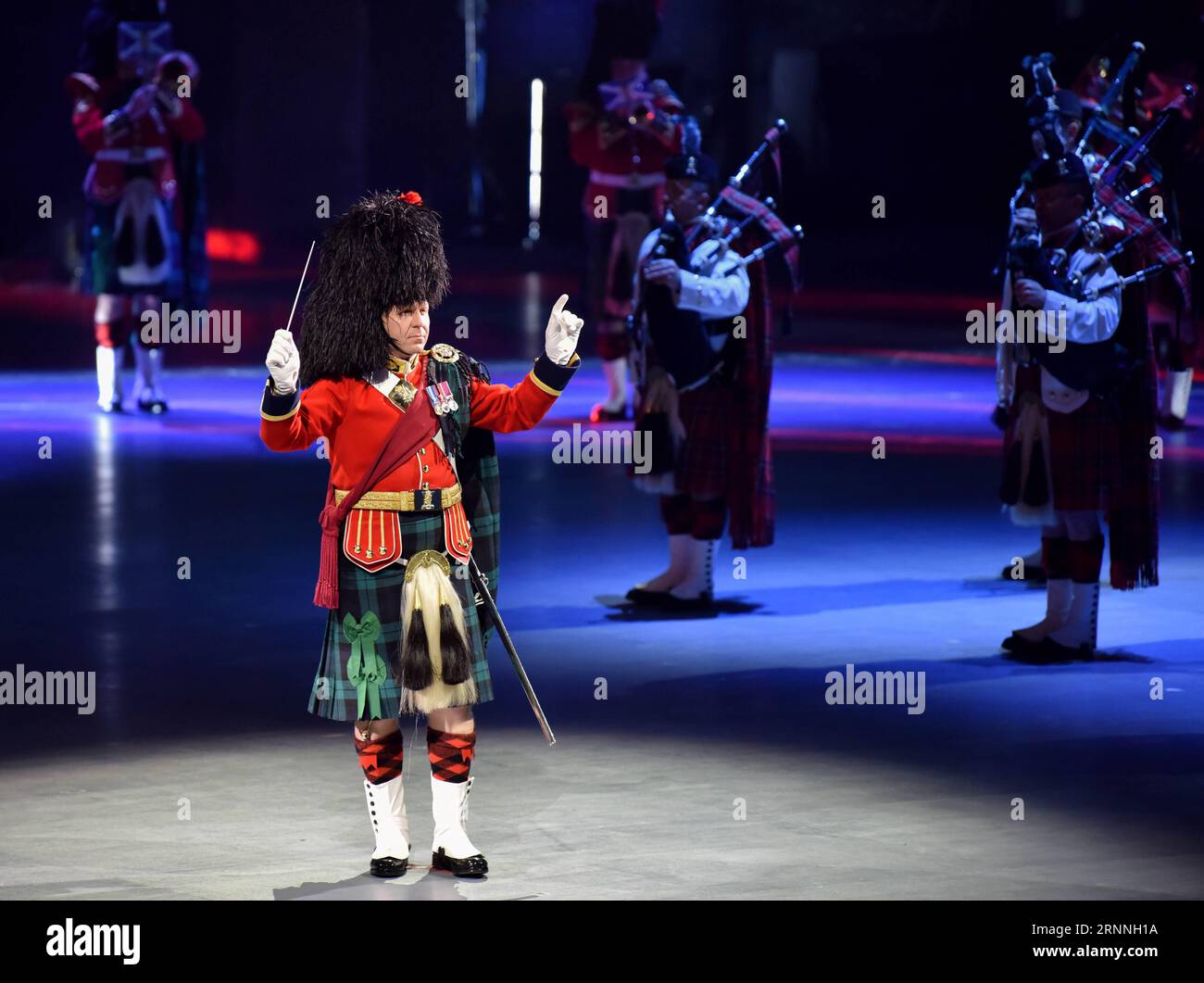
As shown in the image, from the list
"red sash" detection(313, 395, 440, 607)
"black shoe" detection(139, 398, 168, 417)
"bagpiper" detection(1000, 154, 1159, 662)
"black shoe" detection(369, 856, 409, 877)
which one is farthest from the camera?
"black shoe" detection(139, 398, 168, 417)

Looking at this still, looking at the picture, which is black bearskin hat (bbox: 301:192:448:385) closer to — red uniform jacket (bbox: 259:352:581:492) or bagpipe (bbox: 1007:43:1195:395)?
red uniform jacket (bbox: 259:352:581:492)

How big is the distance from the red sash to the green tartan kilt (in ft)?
0.08

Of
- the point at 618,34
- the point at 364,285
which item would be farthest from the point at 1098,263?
the point at 618,34

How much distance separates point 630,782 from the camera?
19.3 feet

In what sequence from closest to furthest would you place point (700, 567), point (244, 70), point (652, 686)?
point (652, 686)
point (700, 567)
point (244, 70)

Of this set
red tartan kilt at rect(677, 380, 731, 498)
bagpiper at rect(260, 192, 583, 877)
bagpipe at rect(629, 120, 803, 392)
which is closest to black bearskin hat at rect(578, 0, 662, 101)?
bagpipe at rect(629, 120, 803, 392)

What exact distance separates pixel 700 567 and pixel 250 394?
6.73 m

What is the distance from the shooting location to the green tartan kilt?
4.98 m

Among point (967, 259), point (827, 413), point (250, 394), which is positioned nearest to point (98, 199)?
point (250, 394)

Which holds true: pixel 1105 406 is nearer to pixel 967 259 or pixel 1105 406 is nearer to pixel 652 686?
pixel 652 686

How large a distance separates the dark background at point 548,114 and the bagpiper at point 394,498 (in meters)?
17.1

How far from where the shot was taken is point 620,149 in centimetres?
1294

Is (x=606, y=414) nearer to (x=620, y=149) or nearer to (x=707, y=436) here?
(x=620, y=149)
